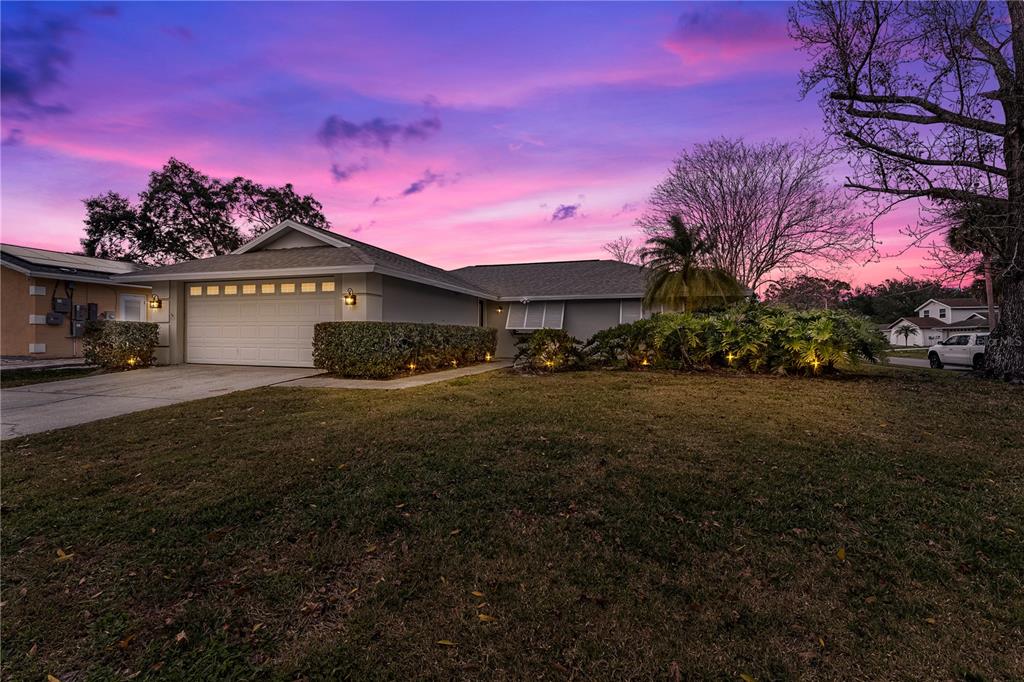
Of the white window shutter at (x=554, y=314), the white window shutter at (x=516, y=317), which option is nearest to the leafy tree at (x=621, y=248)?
the white window shutter at (x=554, y=314)

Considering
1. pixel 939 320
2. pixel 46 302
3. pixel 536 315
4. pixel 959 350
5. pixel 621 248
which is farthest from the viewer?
pixel 939 320

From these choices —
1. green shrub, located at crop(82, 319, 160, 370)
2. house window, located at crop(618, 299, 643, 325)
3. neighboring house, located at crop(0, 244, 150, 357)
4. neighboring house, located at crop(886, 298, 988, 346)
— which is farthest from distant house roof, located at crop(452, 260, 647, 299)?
neighboring house, located at crop(886, 298, 988, 346)

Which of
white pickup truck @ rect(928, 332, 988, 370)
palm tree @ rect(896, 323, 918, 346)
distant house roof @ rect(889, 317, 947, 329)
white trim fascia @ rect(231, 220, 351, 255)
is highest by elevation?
white trim fascia @ rect(231, 220, 351, 255)

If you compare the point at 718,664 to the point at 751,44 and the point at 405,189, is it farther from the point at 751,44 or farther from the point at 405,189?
the point at 405,189

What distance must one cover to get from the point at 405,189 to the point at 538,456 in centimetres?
1532

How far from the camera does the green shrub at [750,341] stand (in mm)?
8766

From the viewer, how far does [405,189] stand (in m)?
17.0

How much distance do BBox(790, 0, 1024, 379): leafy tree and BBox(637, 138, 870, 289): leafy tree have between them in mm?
8285

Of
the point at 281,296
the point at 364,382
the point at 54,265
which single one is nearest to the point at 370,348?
the point at 364,382

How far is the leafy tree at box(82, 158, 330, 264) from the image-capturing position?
26.4 meters

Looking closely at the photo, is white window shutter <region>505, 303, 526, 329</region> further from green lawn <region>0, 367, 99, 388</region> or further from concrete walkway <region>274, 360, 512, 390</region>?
green lawn <region>0, 367, 99, 388</region>

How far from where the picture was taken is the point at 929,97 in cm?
802

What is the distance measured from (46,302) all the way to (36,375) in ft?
21.0

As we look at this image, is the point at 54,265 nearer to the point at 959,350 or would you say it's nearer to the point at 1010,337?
the point at 1010,337
